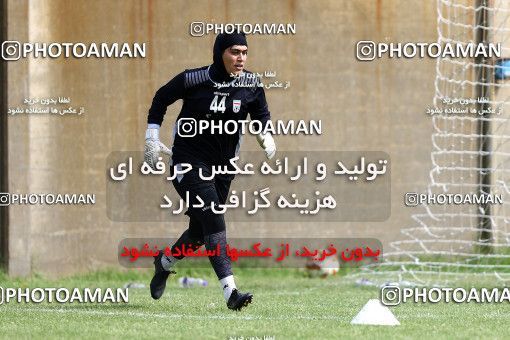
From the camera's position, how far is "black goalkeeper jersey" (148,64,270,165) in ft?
29.1

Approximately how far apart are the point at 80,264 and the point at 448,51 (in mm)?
4273

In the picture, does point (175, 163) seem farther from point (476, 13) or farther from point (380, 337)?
point (476, 13)

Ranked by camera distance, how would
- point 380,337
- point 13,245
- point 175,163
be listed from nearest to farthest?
point 380,337
point 175,163
point 13,245

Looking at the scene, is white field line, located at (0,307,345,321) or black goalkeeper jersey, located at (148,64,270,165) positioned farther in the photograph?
black goalkeeper jersey, located at (148,64,270,165)

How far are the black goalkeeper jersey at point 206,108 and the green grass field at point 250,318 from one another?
1097mm

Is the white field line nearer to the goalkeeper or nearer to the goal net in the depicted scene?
the goalkeeper

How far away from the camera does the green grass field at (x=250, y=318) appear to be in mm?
7320

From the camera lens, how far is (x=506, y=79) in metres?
12.8

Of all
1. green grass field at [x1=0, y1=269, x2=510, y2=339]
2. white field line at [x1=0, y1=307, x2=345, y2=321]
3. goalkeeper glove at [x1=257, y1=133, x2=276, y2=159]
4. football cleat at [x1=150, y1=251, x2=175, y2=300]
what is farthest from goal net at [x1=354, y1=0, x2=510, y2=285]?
white field line at [x1=0, y1=307, x2=345, y2=321]

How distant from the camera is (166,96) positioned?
9023 millimetres

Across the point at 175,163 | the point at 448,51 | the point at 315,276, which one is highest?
the point at 448,51

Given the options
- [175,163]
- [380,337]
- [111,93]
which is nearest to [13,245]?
[111,93]

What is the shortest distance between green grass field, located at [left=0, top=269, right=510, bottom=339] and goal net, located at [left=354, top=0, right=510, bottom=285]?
174 cm

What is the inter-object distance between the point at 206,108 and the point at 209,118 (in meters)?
0.08
